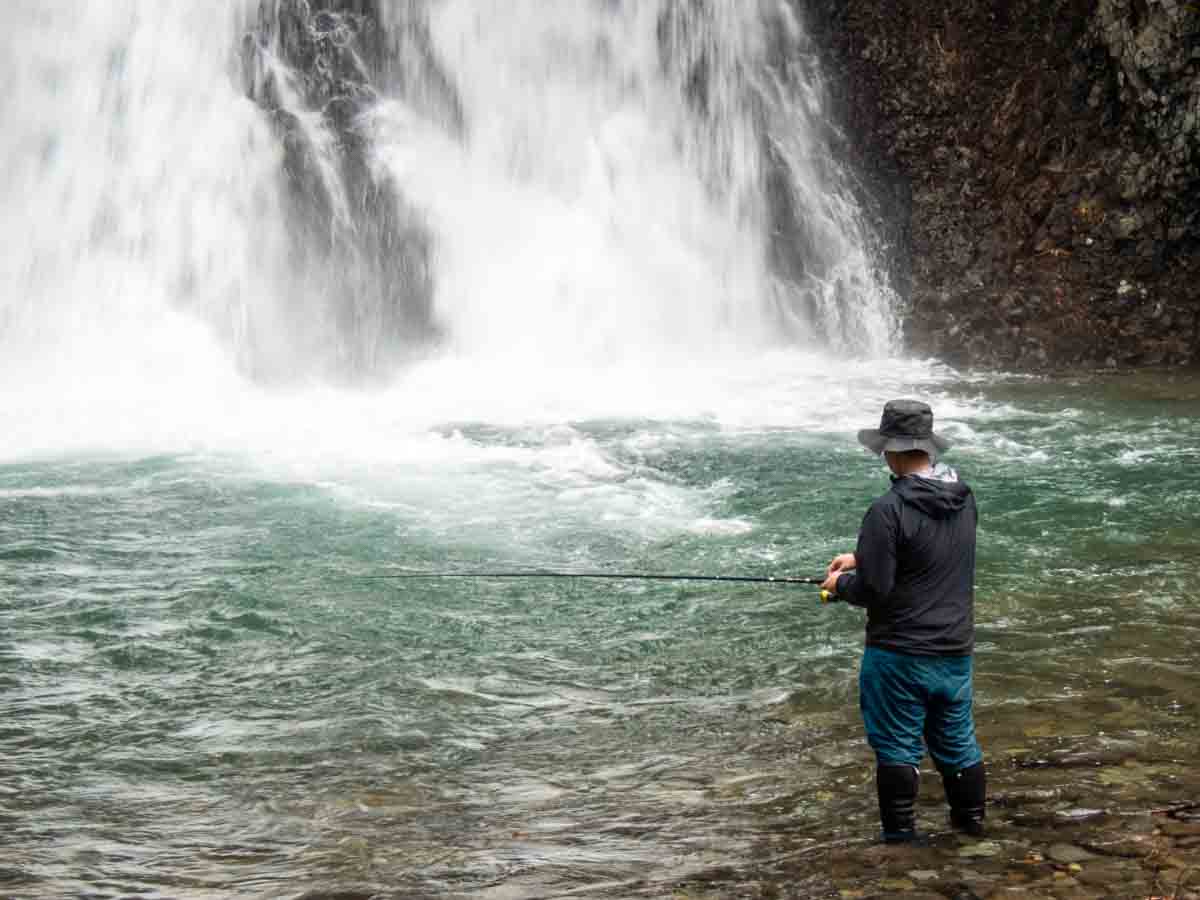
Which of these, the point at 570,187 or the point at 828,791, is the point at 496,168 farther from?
the point at 828,791

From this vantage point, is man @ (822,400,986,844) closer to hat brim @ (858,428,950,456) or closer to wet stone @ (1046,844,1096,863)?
hat brim @ (858,428,950,456)

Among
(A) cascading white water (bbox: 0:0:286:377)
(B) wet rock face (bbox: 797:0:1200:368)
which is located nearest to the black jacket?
(B) wet rock face (bbox: 797:0:1200:368)

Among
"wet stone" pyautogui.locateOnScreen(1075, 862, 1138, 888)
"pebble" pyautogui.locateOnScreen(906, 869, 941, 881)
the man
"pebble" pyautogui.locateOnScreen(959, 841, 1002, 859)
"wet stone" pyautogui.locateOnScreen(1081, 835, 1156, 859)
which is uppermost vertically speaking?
the man

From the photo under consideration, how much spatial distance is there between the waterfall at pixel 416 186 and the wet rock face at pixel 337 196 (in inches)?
1.2

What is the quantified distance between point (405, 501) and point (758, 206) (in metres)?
11.0

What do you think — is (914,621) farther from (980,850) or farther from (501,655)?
(501,655)

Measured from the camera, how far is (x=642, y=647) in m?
7.86

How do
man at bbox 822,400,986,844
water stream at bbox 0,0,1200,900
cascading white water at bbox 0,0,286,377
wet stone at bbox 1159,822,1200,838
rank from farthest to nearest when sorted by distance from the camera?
cascading white water at bbox 0,0,286,377, water stream at bbox 0,0,1200,900, man at bbox 822,400,986,844, wet stone at bbox 1159,822,1200,838

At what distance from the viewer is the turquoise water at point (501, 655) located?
5363 mm

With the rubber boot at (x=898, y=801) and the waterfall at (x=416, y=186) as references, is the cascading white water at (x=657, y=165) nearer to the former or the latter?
the waterfall at (x=416, y=186)

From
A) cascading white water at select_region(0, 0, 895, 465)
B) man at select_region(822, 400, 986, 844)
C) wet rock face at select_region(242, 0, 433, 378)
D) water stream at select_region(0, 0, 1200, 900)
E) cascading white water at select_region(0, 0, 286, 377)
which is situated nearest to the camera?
man at select_region(822, 400, 986, 844)

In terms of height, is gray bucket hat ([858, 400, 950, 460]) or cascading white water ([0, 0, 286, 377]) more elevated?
cascading white water ([0, 0, 286, 377])

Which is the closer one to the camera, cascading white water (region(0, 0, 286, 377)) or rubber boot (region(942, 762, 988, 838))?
rubber boot (region(942, 762, 988, 838))

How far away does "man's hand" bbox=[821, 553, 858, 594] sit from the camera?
5.00 metres
